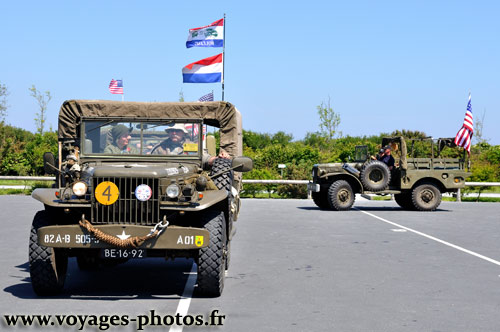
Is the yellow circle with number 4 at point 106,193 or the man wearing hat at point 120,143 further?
the man wearing hat at point 120,143

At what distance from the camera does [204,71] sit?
92.9 feet

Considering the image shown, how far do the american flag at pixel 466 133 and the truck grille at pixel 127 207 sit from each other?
18.2m

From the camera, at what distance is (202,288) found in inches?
298

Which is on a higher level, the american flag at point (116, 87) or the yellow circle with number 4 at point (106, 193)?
the american flag at point (116, 87)

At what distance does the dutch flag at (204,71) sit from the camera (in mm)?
28125

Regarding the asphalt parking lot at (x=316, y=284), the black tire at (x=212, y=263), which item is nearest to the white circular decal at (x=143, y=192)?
the black tire at (x=212, y=263)

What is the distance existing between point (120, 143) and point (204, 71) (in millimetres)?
19145

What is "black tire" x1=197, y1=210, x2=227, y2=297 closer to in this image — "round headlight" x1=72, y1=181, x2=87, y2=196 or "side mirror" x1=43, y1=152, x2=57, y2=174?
"round headlight" x1=72, y1=181, x2=87, y2=196

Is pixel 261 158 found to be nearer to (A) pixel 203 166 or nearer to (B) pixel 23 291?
(A) pixel 203 166

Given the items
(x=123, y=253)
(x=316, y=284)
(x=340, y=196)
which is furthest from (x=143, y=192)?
(x=340, y=196)

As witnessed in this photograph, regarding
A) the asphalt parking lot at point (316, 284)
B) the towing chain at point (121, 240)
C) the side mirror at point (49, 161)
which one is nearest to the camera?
the asphalt parking lot at point (316, 284)

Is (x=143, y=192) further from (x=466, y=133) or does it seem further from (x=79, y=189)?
(x=466, y=133)

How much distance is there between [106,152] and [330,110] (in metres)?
45.2

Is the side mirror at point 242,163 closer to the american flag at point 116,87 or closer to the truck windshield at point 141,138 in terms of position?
the truck windshield at point 141,138
